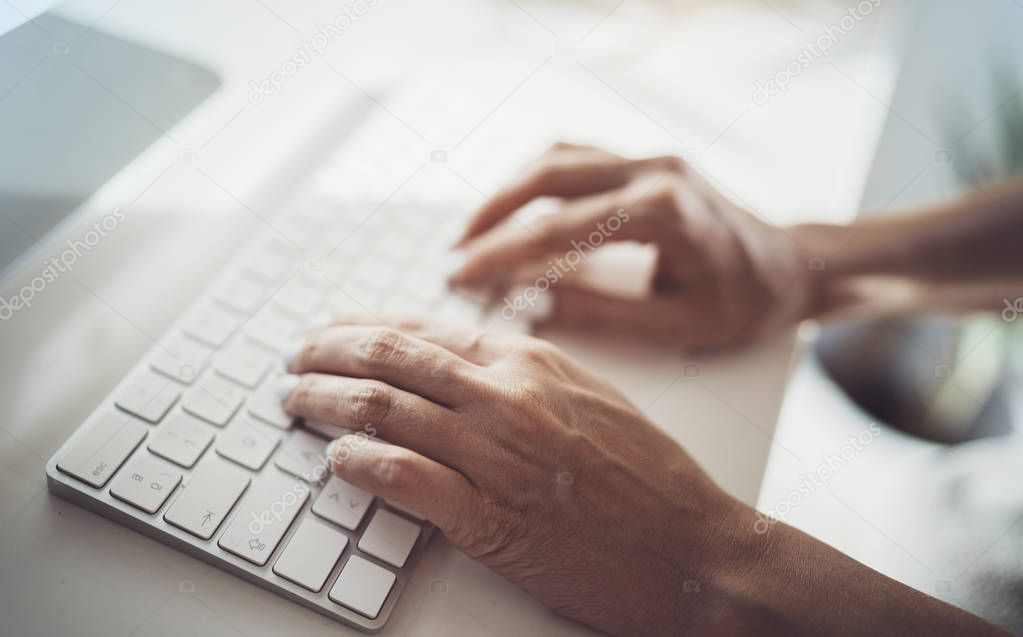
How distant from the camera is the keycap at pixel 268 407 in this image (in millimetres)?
508

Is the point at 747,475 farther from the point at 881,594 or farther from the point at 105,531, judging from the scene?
the point at 105,531

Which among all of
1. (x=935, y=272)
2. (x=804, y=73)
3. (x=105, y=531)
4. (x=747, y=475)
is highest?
(x=804, y=73)

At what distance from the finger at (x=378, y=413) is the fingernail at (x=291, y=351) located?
4cm

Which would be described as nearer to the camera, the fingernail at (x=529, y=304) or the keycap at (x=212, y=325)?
the keycap at (x=212, y=325)

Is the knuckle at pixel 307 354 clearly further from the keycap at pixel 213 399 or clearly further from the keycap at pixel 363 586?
the keycap at pixel 363 586

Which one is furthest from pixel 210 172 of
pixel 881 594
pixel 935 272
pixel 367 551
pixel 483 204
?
pixel 935 272

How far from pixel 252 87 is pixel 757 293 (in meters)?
0.57

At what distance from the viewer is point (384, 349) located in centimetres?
53

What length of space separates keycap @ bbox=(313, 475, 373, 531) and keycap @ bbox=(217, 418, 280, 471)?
50 mm

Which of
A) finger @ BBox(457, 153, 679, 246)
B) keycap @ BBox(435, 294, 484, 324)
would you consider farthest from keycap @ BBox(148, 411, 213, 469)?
finger @ BBox(457, 153, 679, 246)
